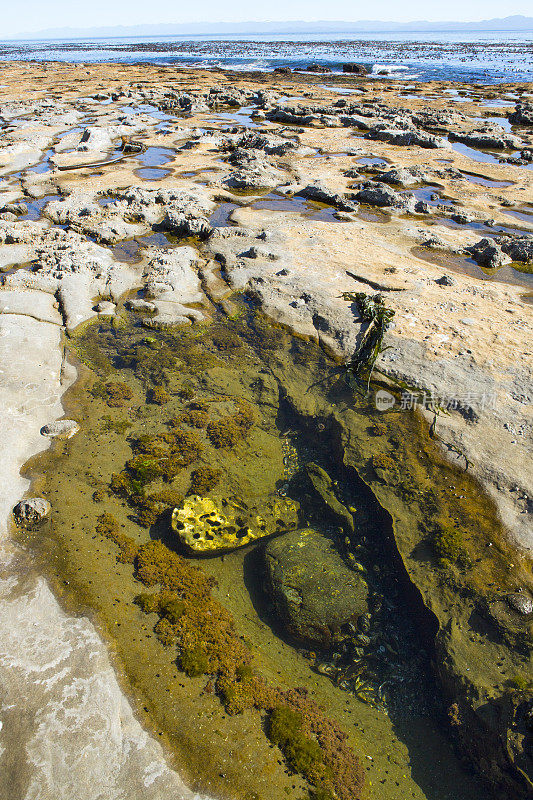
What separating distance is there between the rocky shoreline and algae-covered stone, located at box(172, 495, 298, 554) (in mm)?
2136

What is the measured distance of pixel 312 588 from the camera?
27.0 feet

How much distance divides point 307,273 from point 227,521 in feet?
36.9

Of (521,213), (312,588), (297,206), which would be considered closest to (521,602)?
(312,588)

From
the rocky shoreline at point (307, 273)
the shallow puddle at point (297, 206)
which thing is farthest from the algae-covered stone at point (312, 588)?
the shallow puddle at point (297, 206)

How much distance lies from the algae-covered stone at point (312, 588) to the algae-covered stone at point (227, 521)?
633 millimetres

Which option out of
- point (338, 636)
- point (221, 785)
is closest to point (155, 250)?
point (338, 636)

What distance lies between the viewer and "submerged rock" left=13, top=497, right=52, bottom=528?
880cm

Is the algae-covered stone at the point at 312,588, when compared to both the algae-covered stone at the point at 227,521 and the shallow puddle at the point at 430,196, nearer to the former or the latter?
the algae-covered stone at the point at 227,521

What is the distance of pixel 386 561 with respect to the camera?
8875 mm

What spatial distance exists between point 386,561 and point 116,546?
5587 mm

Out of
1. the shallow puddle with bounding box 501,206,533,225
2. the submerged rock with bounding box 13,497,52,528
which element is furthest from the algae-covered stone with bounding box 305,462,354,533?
the shallow puddle with bounding box 501,206,533,225

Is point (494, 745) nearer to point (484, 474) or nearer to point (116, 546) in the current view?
point (484, 474)

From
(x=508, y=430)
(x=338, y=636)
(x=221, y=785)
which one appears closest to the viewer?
(x=221, y=785)

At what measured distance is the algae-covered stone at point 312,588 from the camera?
7.90m
